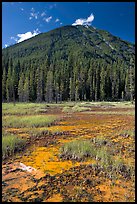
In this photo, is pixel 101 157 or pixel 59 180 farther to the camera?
pixel 101 157

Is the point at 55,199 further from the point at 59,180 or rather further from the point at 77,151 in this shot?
the point at 77,151

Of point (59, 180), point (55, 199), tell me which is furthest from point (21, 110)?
point (55, 199)

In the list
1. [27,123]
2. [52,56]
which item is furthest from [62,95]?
[52,56]

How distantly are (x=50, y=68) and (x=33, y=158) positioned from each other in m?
82.6

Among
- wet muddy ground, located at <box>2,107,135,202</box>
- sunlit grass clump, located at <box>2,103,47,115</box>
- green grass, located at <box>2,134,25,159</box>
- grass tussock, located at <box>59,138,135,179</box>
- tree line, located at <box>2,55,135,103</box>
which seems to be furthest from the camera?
tree line, located at <box>2,55,135,103</box>

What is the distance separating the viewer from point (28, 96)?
78562 millimetres

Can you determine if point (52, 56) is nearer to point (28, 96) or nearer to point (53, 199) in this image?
point (28, 96)

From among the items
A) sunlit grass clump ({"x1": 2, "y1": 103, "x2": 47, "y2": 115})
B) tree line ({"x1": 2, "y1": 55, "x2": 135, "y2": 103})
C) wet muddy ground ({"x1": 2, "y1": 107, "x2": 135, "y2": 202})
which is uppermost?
tree line ({"x1": 2, "y1": 55, "x2": 135, "y2": 103})

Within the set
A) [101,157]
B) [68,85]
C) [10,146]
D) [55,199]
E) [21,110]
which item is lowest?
[55,199]

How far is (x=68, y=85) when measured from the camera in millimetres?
84688

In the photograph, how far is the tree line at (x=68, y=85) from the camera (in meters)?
78.9

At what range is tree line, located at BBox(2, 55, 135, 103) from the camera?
259 ft

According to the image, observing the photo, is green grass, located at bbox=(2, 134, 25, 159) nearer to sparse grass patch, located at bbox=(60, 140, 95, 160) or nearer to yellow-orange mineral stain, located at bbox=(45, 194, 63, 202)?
sparse grass patch, located at bbox=(60, 140, 95, 160)

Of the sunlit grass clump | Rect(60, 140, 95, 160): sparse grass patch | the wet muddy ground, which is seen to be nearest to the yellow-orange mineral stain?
the wet muddy ground
